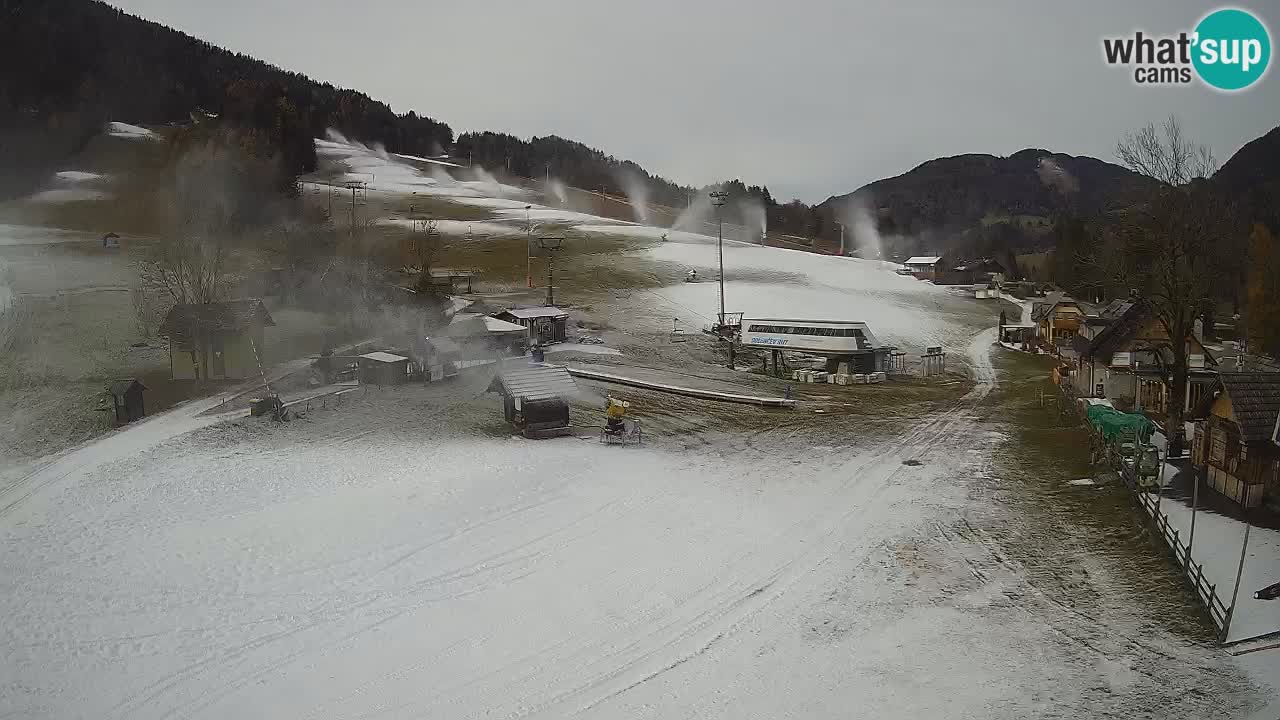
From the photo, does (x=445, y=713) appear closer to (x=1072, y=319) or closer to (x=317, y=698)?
(x=317, y=698)

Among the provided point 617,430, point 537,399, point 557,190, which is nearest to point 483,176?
point 557,190

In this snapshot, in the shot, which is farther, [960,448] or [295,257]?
[295,257]

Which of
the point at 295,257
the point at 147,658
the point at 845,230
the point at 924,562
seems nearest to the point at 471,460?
the point at 147,658

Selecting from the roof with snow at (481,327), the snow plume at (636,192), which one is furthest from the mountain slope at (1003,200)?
the roof with snow at (481,327)

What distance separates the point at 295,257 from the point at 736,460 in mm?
35554

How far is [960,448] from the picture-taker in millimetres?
29234

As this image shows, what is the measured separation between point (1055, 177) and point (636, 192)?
8334 cm

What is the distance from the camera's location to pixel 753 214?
12544cm

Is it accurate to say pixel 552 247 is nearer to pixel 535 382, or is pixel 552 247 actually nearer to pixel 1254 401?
pixel 535 382

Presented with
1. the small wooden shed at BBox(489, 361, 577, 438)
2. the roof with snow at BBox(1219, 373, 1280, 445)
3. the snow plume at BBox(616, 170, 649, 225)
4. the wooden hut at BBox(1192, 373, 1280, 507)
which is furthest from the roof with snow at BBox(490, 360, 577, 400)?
the snow plume at BBox(616, 170, 649, 225)

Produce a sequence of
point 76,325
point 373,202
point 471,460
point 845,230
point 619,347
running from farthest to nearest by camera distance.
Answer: point 845,230 → point 373,202 → point 619,347 → point 76,325 → point 471,460

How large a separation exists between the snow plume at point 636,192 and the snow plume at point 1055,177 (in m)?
74.1

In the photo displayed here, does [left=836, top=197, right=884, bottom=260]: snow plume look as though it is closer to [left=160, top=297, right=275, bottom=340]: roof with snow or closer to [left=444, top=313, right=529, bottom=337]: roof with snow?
[left=444, top=313, right=529, bottom=337]: roof with snow

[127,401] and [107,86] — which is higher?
[107,86]
